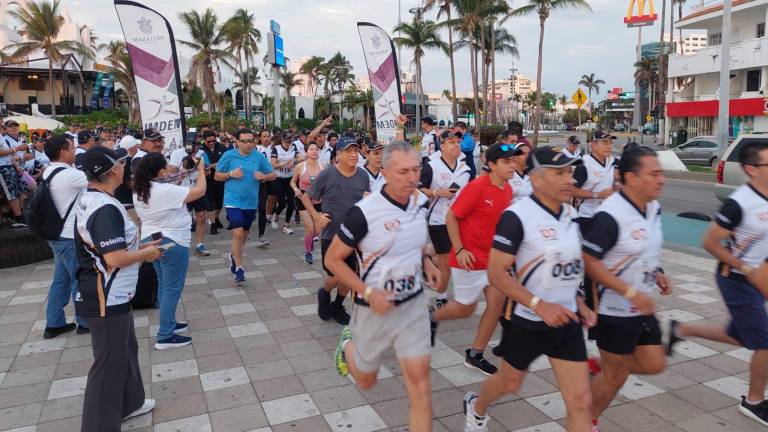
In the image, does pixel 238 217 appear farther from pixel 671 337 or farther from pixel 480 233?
pixel 671 337

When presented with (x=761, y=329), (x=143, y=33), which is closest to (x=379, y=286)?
(x=761, y=329)

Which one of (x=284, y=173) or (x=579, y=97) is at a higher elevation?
(x=579, y=97)

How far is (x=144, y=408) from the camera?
14.0 feet

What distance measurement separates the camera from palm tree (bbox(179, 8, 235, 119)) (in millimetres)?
51656

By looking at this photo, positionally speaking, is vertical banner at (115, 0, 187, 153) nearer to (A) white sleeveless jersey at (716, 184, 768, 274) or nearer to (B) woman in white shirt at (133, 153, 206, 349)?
(B) woman in white shirt at (133, 153, 206, 349)

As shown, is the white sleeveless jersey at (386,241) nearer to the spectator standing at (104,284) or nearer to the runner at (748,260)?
the spectator standing at (104,284)

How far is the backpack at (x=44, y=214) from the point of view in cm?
522

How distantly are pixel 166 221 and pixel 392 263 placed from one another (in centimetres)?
280

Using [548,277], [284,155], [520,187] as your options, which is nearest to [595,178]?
[520,187]

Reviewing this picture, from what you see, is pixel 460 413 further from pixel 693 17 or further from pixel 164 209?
pixel 693 17

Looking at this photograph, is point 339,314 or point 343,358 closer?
point 343,358

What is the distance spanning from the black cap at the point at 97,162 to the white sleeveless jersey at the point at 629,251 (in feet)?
10.1

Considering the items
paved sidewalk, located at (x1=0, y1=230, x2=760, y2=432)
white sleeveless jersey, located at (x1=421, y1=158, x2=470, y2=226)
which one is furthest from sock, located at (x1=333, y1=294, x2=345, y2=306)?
white sleeveless jersey, located at (x1=421, y1=158, x2=470, y2=226)

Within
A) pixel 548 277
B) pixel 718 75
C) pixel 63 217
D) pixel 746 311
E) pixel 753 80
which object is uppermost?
pixel 718 75
